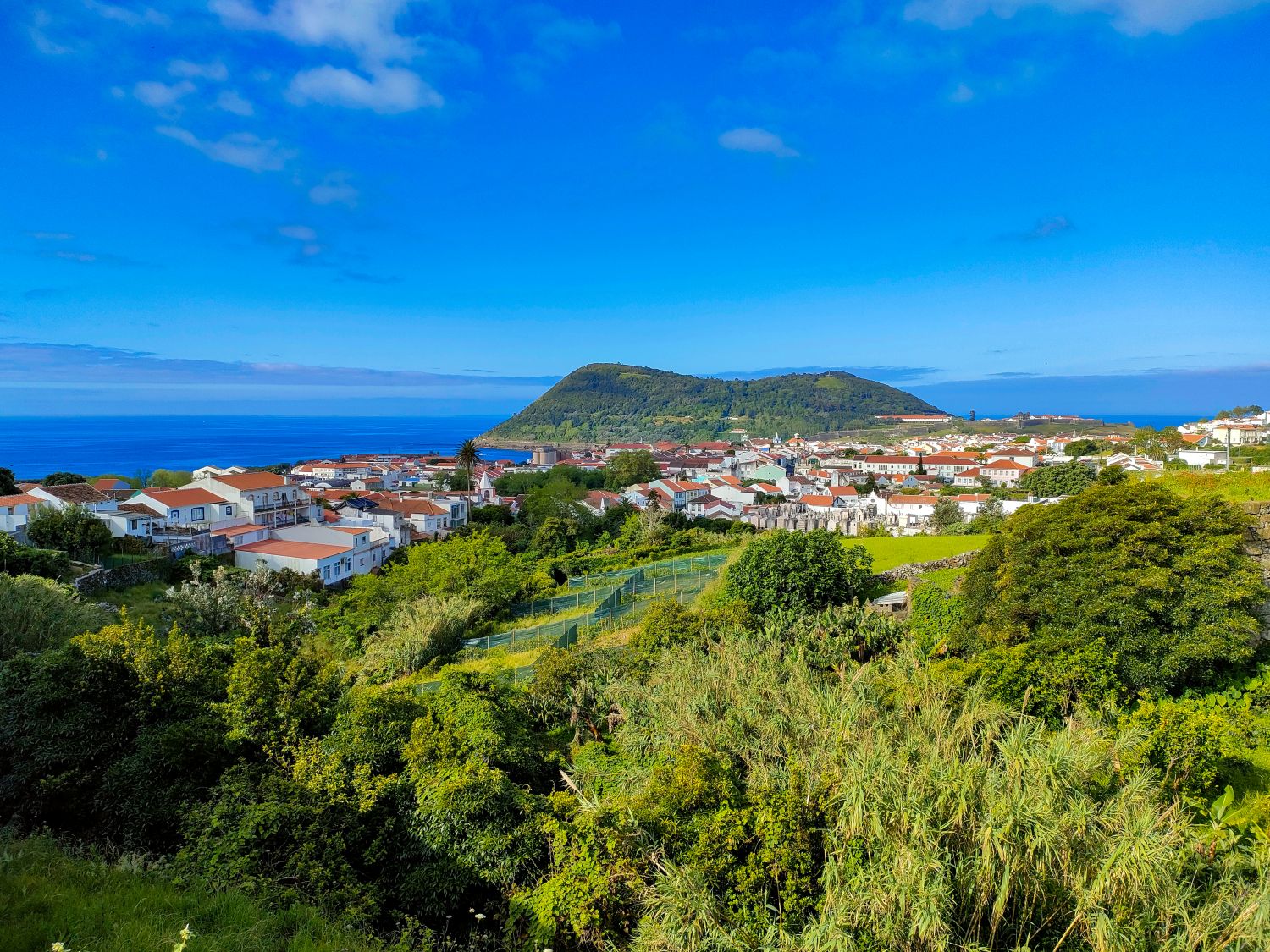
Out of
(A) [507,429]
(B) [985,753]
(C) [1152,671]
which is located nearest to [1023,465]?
(C) [1152,671]

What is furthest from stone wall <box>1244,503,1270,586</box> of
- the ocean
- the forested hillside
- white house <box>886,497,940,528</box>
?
the ocean

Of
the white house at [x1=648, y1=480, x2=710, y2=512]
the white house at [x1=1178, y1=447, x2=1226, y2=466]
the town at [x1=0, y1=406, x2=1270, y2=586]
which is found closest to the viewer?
the town at [x1=0, y1=406, x2=1270, y2=586]

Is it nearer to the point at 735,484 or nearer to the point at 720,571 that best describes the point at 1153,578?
the point at 720,571

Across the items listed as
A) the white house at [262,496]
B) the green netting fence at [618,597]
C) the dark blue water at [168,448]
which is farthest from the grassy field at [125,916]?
the dark blue water at [168,448]

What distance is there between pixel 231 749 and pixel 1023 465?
74580mm

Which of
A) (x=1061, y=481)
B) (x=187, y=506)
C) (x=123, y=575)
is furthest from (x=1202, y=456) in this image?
(x=187, y=506)

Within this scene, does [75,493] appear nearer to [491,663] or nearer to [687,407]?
[491,663]

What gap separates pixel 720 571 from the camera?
17562mm

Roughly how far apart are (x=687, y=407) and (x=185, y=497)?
473ft

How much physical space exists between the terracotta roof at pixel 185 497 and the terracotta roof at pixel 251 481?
3.42ft

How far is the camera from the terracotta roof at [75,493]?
31156 mm

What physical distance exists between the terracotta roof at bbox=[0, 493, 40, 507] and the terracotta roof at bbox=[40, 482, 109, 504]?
1303 millimetres

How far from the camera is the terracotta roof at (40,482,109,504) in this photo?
3116 centimetres

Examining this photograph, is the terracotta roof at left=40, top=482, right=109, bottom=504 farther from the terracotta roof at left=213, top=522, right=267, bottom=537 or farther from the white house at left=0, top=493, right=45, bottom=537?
the terracotta roof at left=213, top=522, right=267, bottom=537
